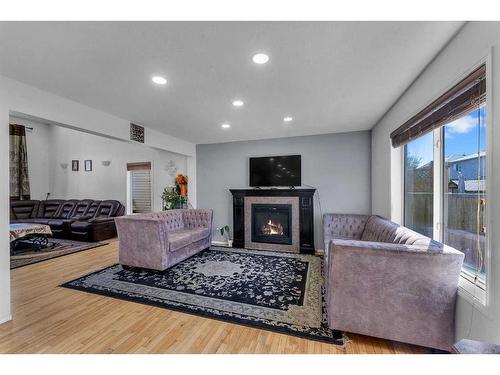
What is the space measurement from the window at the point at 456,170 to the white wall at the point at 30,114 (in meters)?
3.76

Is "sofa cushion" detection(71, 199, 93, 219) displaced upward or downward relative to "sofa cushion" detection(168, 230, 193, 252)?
upward

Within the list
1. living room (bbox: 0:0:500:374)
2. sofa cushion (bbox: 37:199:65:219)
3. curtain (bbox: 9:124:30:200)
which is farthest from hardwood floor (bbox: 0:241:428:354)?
curtain (bbox: 9:124:30:200)

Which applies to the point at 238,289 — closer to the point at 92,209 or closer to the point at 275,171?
the point at 275,171

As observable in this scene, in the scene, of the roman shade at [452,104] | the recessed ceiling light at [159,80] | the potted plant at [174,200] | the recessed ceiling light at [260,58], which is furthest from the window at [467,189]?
the potted plant at [174,200]

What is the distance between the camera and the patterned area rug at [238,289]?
2.09 m

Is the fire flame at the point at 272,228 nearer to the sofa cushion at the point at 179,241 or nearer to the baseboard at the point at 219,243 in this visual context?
the baseboard at the point at 219,243

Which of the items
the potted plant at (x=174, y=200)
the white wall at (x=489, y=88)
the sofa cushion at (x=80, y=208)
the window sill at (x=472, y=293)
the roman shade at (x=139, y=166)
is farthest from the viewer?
the roman shade at (x=139, y=166)

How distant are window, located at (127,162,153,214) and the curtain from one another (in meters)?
2.98

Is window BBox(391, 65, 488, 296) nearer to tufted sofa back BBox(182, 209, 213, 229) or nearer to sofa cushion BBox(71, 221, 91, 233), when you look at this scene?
tufted sofa back BBox(182, 209, 213, 229)

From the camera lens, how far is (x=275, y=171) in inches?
182

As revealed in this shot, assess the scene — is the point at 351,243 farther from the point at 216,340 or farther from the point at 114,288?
the point at 114,288

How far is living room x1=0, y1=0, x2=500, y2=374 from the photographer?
1489 millimetres
